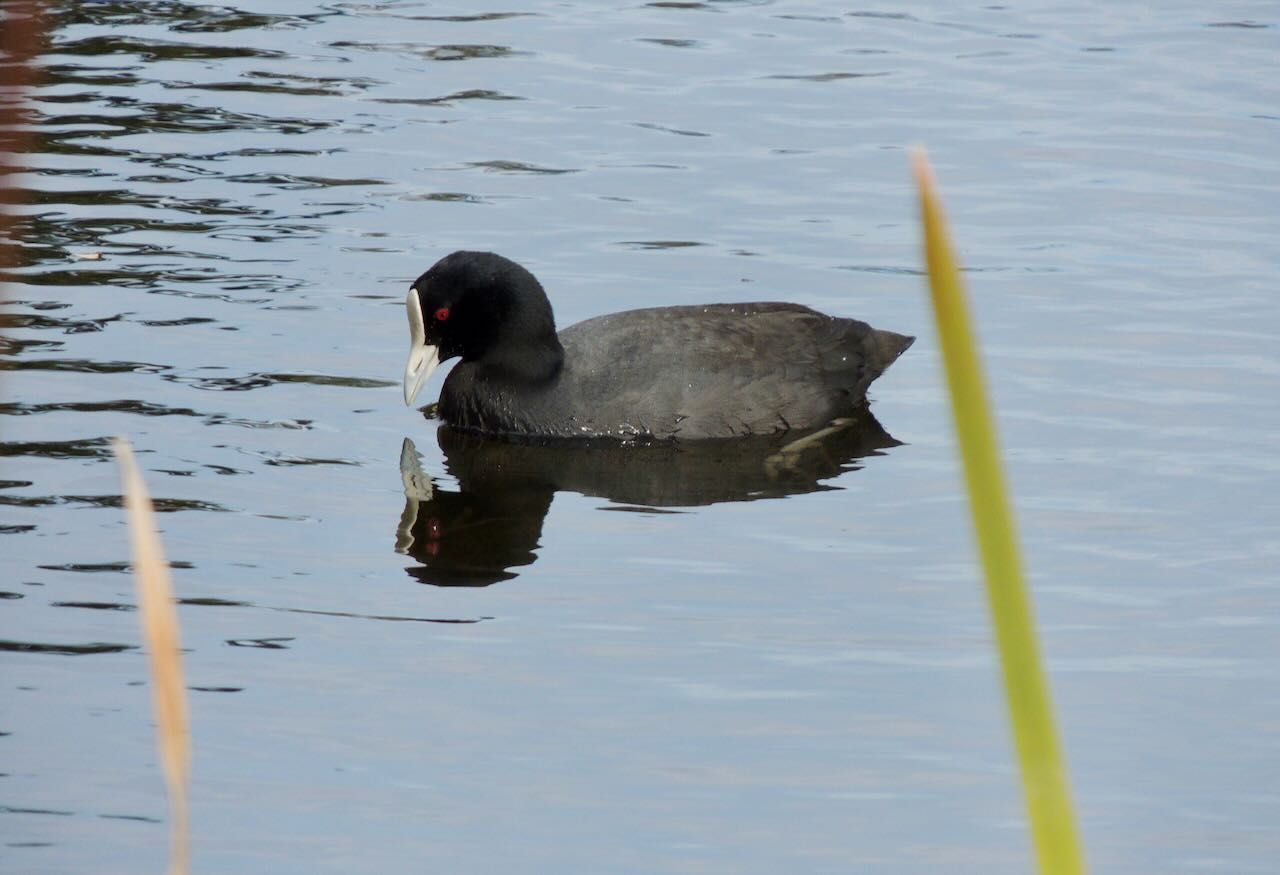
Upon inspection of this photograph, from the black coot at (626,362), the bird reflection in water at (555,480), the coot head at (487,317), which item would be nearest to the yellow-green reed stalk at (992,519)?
the bird reflection in water at (555,480)

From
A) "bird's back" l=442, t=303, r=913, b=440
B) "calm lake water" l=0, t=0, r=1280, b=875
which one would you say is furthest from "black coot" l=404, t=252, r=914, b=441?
"calm lake water" l=0, t=0, r=1280, b=875

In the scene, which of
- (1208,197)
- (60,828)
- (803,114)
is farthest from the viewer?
(803,114)

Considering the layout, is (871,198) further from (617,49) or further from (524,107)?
(617,49)

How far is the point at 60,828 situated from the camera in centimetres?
445

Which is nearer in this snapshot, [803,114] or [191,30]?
[803,114]

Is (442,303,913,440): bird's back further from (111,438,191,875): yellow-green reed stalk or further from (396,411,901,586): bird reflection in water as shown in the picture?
(111,438,191,875): yellow-green reed stalk

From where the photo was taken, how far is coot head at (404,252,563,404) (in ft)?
25.9

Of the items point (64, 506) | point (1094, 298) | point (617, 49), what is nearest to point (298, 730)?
point (64, 506)

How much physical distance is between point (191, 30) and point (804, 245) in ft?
20.2

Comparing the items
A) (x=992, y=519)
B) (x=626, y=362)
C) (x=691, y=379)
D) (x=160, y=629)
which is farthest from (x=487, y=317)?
(x=992, y=519)

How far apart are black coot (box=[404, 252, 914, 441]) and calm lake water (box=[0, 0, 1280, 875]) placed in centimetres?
24

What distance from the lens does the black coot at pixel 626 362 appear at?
7.79 metres

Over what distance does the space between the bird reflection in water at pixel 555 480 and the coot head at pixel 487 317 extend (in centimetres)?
31

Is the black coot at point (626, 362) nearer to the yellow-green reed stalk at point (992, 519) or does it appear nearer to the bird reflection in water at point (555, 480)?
the bird reflection in water at point (555, 480)
